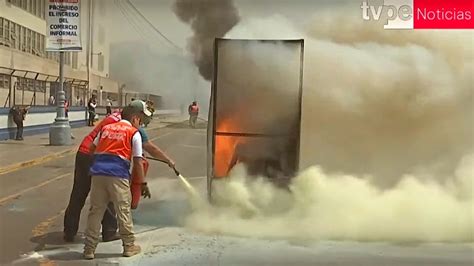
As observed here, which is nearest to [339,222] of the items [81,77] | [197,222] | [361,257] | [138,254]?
[361,257]

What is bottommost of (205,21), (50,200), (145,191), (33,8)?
(50,200)

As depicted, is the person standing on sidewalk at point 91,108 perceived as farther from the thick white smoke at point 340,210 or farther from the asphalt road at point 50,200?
the thick white smoke at point 340,210

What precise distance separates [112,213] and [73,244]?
1.42 feet

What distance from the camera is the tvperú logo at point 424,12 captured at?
4852 millimetres

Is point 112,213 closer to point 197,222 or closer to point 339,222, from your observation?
point 197,222

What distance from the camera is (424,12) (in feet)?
16.0

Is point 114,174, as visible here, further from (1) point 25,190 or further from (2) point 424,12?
(2) point 424,12

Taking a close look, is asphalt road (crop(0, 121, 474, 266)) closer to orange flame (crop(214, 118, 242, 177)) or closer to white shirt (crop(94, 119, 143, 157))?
orange flame (crop(214, 118, 242, 177))

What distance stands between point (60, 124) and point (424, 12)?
4068mm

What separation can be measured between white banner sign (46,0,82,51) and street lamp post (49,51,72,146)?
131 mm

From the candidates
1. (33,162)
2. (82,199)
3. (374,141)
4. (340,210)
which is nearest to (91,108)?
(82,199)

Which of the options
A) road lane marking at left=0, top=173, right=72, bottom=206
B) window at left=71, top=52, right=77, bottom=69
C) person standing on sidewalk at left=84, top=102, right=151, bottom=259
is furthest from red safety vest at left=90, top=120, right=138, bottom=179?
road lane marking at left=0, top=173, right=72, bottom=206

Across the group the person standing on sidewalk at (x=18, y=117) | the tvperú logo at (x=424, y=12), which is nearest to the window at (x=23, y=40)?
the person standing on sidewalk at (x=18, y=117)

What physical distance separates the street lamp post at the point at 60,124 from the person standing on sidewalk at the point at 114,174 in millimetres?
1243
